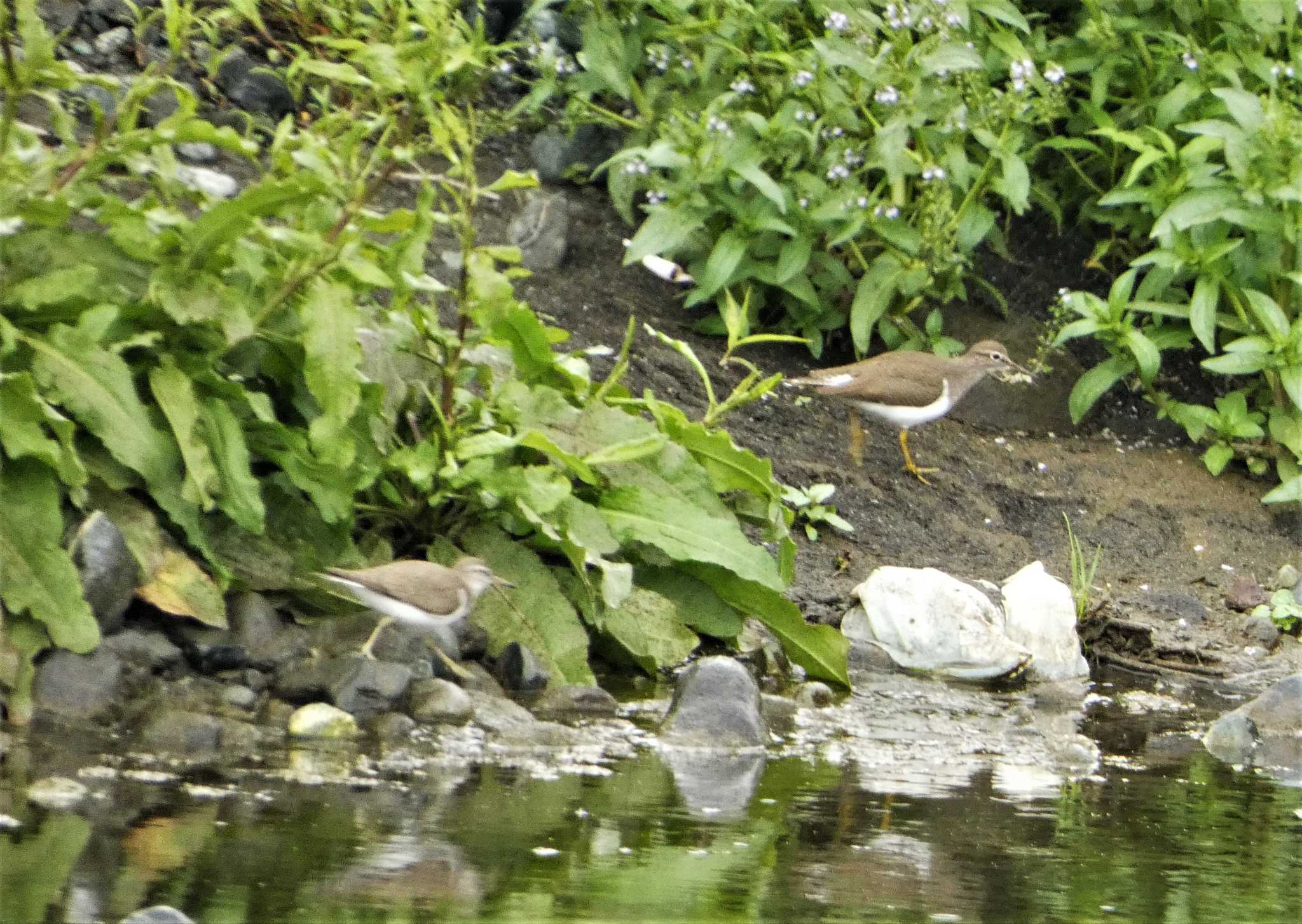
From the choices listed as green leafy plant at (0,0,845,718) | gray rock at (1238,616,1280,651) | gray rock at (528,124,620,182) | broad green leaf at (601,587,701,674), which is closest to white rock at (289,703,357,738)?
green leafy plant at (0,0,845,718)

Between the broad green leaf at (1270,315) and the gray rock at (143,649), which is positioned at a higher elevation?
the broad green leaf at (1270,315)

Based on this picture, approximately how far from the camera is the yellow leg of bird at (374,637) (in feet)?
18.1

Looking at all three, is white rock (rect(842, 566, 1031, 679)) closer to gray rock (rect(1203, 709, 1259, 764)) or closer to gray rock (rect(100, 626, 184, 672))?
gray rock (rect(1203, 709, 1259, 764))

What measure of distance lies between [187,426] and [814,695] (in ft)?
6.83

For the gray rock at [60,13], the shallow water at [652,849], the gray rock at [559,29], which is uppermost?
the gray rock at [559,29]

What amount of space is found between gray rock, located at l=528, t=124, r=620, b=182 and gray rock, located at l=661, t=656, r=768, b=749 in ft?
15.5

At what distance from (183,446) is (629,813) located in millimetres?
1661

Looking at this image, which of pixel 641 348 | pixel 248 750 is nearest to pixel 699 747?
pixel 248 750

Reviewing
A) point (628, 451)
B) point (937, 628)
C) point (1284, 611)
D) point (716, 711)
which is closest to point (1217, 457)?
point (1284, 611)

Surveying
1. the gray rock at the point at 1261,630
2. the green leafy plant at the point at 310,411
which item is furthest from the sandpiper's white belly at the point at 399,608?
the gray rock at the point at 1261,630

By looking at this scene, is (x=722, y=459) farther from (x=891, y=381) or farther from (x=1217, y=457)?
(x=1217, y=457)

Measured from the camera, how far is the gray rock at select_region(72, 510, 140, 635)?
5.11 metres

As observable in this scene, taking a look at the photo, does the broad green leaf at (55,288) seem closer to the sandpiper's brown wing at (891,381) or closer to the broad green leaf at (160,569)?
the broad green leaf at (160,569)

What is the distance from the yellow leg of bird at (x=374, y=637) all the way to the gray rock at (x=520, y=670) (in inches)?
15.4
